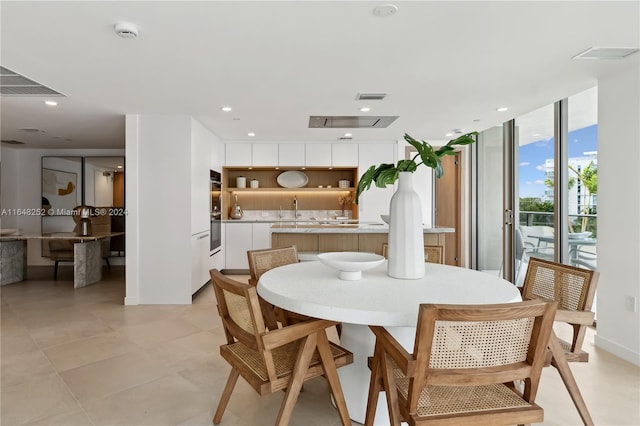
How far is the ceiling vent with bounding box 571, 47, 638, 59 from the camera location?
8.11ft

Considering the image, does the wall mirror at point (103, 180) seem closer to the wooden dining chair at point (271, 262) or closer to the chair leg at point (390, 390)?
the wooden dining chair at point (271, 262)

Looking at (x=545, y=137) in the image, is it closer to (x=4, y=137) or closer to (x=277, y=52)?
(x=277, y=52)

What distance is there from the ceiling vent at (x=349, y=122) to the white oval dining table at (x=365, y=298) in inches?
105

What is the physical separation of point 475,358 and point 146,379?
7.32 ft

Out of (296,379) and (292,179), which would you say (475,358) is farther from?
(292,179)

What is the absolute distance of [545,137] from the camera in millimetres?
4254

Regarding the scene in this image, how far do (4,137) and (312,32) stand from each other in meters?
6.10

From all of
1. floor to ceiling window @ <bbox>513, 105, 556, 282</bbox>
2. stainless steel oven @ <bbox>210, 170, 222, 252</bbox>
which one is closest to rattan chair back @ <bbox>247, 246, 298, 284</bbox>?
stainless steel oven @ <bbox>210, 170, 222, 252</bbox>

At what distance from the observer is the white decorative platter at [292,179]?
21.7ft

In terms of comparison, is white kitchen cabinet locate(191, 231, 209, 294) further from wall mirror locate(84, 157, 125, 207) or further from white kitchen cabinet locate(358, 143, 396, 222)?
wall mirror locate(84, 157, 125, 207)

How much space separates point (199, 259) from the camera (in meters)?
4.73

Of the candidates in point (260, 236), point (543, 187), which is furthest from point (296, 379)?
point (260, 236)

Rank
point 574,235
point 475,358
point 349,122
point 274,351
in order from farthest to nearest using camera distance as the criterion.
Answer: point 349,122 → point 574,235 → point 274,351 → point 475,358

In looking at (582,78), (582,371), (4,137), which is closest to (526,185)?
(582,78)
